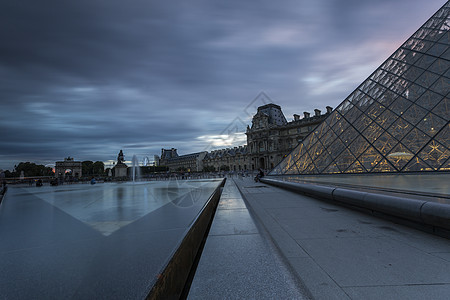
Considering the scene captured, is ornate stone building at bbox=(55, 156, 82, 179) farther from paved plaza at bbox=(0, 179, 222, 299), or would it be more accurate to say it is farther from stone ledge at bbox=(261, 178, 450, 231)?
stone ledge at bbox=(261, 178, 450, 231)

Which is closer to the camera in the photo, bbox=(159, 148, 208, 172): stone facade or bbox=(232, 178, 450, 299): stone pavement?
bbox=(232, 178, 450, 299): stone pavement

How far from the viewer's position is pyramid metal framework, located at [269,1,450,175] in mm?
11039

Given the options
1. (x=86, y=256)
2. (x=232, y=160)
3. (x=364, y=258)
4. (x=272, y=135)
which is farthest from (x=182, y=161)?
(x=364, y=258)

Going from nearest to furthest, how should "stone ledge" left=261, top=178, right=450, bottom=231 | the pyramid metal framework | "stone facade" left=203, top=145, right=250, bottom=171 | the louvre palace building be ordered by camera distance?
"stone ledge" left=261, top=178, right=450, bottom=231, the pyramid metal framework, the louvre palace building, "stone facade" left=203, top=145, right=250, bottom=171

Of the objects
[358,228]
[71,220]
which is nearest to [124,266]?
[358,228]

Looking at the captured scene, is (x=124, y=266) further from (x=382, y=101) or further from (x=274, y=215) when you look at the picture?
(x=382, y=101)

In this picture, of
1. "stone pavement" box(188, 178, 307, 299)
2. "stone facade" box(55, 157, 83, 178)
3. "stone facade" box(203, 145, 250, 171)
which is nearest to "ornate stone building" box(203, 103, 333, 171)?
"stone facade" box(203, 145, 250, 171)

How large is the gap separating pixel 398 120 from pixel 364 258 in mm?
12699

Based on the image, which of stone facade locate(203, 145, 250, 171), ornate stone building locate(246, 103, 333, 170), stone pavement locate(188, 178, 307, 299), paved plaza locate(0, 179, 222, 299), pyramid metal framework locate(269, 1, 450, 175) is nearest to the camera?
stone pavement locate(188, 178, 307, 299)

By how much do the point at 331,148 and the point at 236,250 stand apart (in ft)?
42.2

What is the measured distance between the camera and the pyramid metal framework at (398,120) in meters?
11.0

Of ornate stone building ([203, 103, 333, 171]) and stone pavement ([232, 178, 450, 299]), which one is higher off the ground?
ornate stone building ([203, 103, 333, 171])

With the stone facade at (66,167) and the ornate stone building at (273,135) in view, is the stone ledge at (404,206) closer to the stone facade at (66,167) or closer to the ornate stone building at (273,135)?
the ornate stone building at (273,135)

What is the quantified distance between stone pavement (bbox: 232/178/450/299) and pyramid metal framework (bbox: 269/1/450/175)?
941 centimetres
